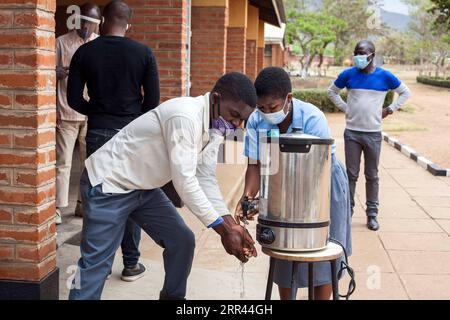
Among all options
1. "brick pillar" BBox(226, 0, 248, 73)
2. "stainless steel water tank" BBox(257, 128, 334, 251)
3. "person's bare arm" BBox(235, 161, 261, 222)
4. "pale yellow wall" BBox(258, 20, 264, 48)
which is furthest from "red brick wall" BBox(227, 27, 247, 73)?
"stainless steel water tank" BBox(257, 128, 334, 251)

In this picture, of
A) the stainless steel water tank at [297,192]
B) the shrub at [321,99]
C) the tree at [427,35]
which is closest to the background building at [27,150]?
the stainless steel water tank at [297,192]

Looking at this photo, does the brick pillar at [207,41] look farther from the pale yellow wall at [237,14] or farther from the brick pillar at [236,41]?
the pale yellow wall at [237,14]

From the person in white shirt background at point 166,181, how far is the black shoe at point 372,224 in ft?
11.0

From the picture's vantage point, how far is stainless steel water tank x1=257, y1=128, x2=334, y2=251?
2738 millimetres

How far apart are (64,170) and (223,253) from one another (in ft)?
5.09

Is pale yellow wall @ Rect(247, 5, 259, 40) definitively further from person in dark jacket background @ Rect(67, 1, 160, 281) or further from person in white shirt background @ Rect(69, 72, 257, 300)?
person in white shirt background @ Rect(69, 72, 257, 300)

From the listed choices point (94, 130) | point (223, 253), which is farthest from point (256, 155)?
point (223, 253)

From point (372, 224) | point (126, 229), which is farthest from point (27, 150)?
point (372, 224)

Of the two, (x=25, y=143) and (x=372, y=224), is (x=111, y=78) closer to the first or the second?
(x=25, y=143)

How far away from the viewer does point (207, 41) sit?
33.0 feet

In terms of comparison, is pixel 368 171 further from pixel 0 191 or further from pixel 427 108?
pixel 427 108

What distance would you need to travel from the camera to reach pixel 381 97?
638 centimetres

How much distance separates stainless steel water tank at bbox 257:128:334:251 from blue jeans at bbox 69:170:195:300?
0.71m

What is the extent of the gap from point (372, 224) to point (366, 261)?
1102mm
